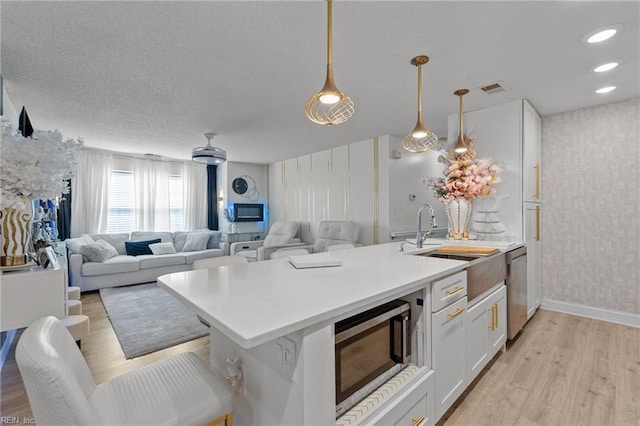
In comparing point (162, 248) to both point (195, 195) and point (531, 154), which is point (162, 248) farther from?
point (531, 154)

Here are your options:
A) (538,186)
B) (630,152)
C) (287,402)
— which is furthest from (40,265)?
(630,152)

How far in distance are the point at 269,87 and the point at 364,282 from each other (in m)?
2.10

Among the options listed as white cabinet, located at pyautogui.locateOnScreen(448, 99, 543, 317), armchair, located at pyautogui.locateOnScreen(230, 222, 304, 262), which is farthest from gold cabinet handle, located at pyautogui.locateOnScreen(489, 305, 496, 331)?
armchair, located at pyautogui.locateOnScreen(230, 222, 304, 262)

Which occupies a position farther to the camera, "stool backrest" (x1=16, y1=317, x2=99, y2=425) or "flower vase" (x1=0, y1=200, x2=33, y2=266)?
"flower vase" (x1=0, y1=200, x2=33, y2=266)

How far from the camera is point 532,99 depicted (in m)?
2.88

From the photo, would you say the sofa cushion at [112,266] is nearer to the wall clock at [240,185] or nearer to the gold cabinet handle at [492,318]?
the wall clock at [240,185]

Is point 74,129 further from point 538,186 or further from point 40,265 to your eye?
point 538,186

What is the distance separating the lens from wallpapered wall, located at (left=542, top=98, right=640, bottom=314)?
2.89 metres

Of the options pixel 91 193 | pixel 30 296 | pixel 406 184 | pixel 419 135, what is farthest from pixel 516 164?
pixel 91 193

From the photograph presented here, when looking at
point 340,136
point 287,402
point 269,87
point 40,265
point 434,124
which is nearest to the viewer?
point 287,402

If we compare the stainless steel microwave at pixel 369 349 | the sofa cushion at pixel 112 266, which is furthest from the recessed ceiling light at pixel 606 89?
the sofa cushion at pixel 112 266

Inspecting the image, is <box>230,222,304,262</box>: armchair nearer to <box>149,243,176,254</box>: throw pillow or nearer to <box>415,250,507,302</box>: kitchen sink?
<box>149,243,176,254</box>: throw pillow

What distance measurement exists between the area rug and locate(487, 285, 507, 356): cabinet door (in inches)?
92.3

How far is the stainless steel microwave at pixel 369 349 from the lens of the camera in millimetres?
1097
